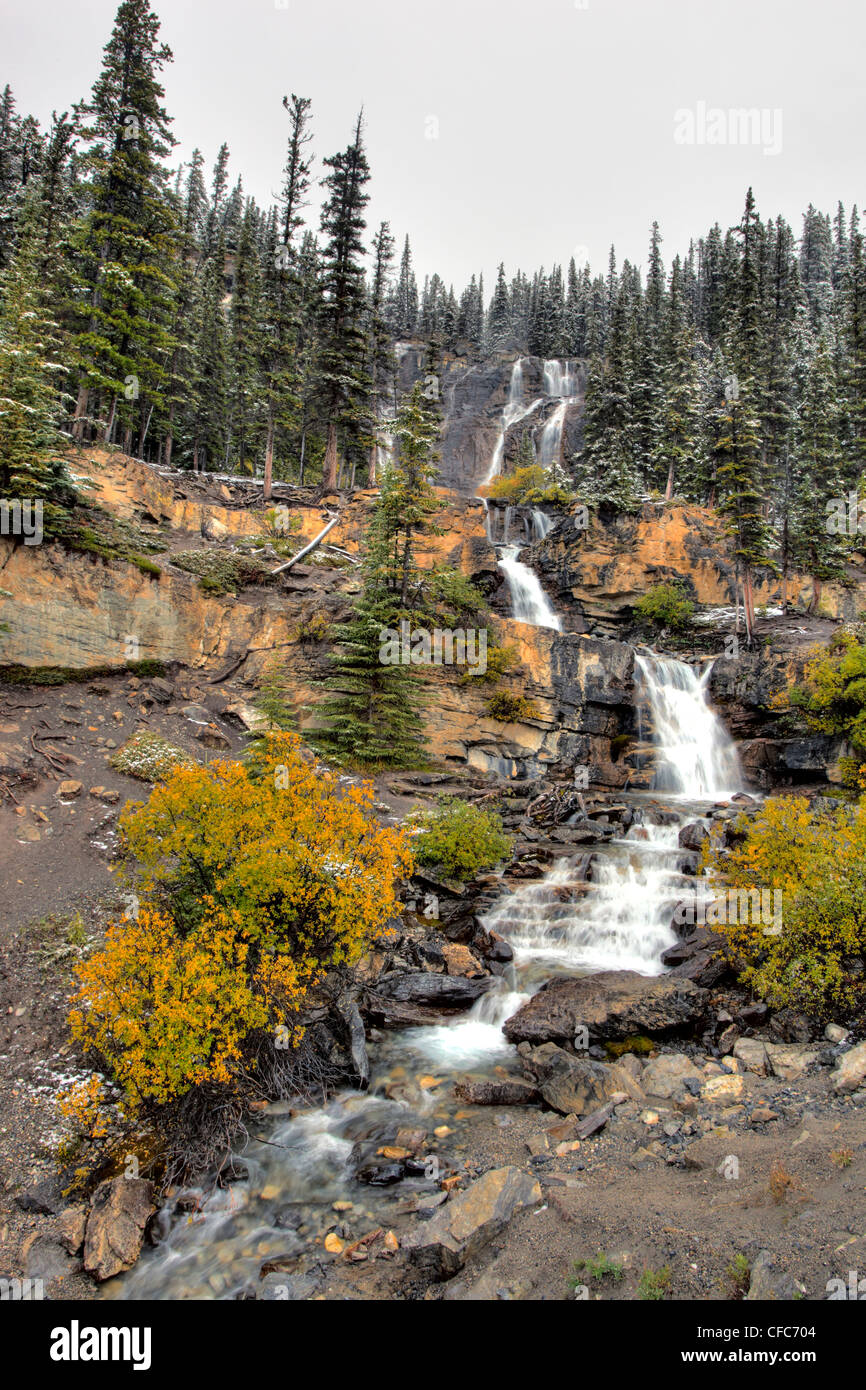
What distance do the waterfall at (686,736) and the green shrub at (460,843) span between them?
14214 millimetres

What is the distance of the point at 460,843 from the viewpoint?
57.1ft

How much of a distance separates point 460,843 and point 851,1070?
398 inches

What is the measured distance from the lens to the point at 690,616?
38750 millimetres

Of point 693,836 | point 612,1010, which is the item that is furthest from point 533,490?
point 612,1010

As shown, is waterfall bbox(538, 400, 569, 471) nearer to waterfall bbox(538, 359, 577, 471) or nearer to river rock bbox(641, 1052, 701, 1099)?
waterfall bbox(538, 359, 577, 471)

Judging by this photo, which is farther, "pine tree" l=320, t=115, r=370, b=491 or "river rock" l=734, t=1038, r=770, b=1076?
→ "pine tree" l=320, t=115, r=370, b=491

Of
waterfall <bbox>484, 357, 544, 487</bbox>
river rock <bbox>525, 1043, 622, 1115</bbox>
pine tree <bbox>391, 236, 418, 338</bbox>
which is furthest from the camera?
pine tree <bbox>391, 236, 418, 338</bbox>

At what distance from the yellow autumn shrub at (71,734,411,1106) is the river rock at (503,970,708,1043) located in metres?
3.56

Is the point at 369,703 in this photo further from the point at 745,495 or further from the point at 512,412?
the point at 512,412

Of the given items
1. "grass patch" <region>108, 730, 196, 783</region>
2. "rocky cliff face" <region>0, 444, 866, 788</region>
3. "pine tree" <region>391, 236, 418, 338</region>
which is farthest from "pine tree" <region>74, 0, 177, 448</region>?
"pine tree" <region>391, 236, 418, 338</region>

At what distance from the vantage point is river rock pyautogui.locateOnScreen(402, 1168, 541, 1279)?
6.48 meters
